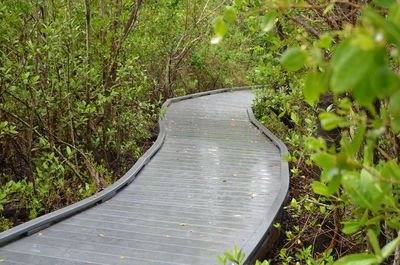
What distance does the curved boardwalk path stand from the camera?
4.38 m

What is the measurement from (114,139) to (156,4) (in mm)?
4311

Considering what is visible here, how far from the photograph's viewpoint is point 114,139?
8.84 metres

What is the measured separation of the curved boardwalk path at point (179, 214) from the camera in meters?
4.38

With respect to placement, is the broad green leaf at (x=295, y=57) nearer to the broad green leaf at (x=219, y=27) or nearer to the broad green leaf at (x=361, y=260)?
the broad green leaf at (x=219, y=27)

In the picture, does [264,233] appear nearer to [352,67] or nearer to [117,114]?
[352,67]

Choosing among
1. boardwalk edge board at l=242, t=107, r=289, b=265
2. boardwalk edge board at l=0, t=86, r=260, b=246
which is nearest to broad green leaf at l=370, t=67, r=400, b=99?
boardwalk edge board at l=242, t=107, r=289, b=265

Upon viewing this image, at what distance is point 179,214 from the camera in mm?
5719

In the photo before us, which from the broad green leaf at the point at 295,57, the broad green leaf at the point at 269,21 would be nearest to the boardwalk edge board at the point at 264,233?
the broad green leaf at the point at 269,21

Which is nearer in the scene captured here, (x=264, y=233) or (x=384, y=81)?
(x=384, y=81)

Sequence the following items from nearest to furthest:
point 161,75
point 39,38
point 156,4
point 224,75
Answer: point 39,38 < point 156,4 < point 161,75 < point 224,75

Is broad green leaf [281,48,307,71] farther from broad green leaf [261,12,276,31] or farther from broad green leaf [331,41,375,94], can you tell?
broad green leaf [261,12,276,31]

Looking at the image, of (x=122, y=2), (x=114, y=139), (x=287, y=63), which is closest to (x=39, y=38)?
(x=122, y=2)

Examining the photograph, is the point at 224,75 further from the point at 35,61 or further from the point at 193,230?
the point at 193,230

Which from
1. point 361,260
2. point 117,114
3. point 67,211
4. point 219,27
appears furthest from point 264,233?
point 117,114
